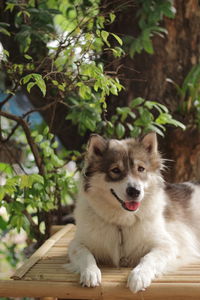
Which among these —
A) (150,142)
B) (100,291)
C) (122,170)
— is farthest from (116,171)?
(100,291)

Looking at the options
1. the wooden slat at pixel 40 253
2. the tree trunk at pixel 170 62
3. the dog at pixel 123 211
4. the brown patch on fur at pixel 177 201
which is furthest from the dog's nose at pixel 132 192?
the tree trunk at pixel 170 62

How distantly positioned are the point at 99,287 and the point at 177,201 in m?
1.03

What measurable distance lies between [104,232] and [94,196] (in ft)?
0.70

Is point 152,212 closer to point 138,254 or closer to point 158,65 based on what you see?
point 138,254

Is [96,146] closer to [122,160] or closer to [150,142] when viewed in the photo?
[122,160]

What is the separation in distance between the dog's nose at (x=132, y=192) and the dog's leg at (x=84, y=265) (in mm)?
401

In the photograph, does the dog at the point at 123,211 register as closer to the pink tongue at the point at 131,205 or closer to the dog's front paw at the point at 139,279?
the pink tongue at the point at 131,205

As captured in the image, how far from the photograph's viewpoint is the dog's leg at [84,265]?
188cm

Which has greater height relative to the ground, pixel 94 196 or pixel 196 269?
pixel 94 196

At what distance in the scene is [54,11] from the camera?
2785 millimetres

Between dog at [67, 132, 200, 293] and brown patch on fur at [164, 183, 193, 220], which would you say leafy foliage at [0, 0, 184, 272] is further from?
brown patch on fur at [164, 183, 193, 220]

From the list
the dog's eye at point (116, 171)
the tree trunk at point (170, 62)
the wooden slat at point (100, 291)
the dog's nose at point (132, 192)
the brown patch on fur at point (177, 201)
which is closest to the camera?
the wooden slat at point (100, 291)

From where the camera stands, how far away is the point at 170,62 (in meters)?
3.49

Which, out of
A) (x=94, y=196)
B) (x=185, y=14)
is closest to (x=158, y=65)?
(x=185, y=14)
